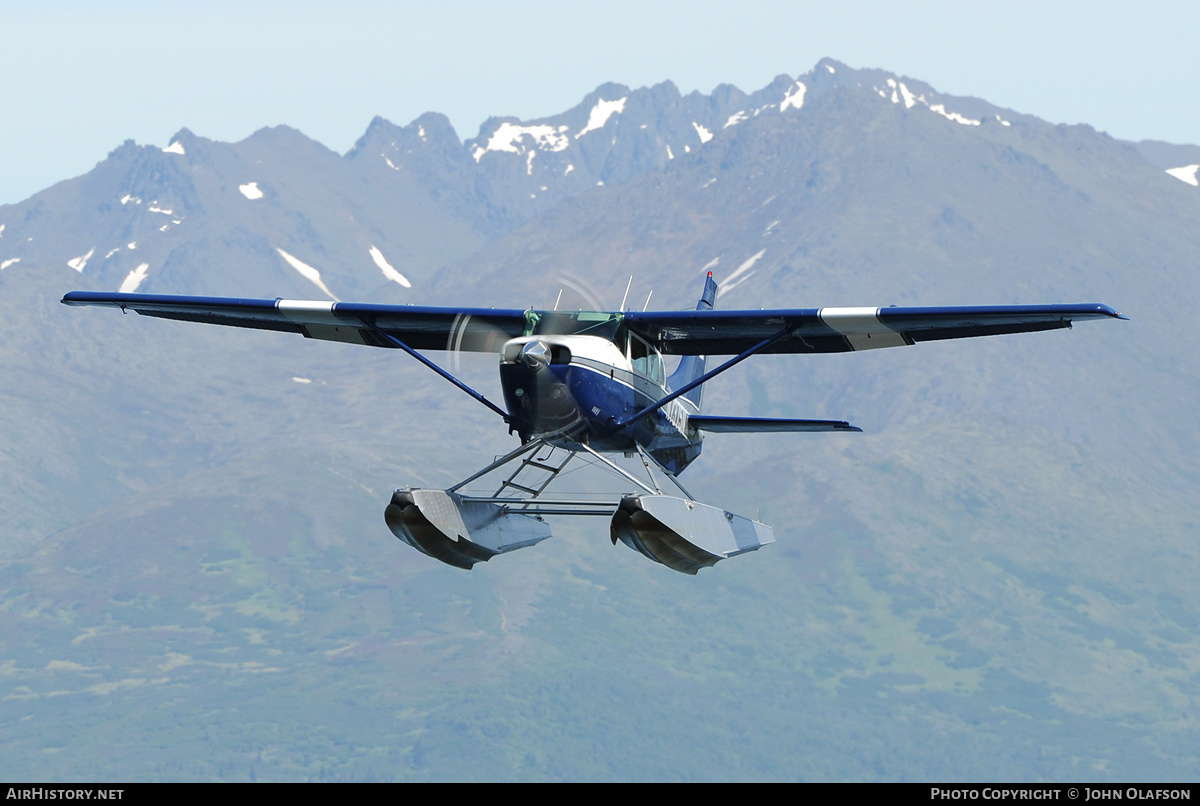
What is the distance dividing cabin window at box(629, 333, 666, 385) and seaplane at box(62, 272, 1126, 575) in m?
0.03

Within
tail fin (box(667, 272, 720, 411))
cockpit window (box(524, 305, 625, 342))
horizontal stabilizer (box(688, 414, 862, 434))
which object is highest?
cockpit window (box(524, 305, 625, 342))

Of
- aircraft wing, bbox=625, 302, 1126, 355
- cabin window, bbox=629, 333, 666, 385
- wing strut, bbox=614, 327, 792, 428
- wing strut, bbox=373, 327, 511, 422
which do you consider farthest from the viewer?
cabin window, bbox=629, 333, 666, 385

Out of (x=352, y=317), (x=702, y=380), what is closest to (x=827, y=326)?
(x=702, y=380)

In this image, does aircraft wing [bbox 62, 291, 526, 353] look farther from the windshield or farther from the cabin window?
the cabin window

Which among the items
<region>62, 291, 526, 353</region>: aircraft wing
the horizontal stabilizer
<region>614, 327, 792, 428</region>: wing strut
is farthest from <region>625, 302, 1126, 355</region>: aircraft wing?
<region>62, 291, 526, 353</region>: aircraft wing

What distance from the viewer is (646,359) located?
31250mm

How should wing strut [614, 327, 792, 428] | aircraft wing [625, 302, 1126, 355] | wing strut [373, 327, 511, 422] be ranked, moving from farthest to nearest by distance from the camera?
1. wing strut [614, 327, 792, 428]
2. aircraft wing [625, 302, 1126, 355]
3. wing strut [373, 327, 511, 422]

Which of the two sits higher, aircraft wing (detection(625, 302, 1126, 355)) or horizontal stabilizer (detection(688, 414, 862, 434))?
aircraft wing (detection(625, 302, 1126, 355))

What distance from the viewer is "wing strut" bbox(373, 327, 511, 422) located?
28469mm

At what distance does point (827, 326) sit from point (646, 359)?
3524 mm

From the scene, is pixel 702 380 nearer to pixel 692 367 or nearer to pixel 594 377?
pixel 594 377

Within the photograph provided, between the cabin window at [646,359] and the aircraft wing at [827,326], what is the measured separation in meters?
0.15

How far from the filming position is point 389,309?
31.7 metres
